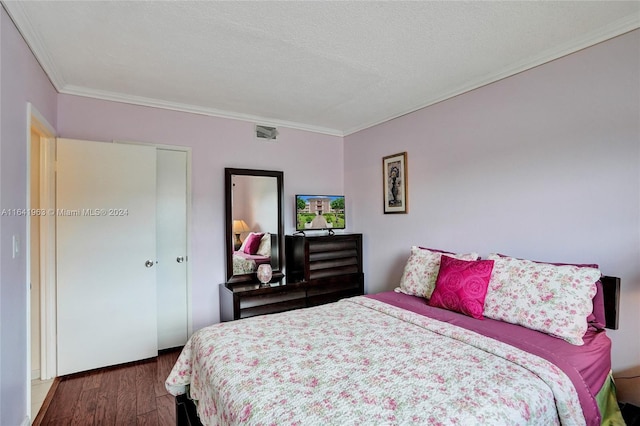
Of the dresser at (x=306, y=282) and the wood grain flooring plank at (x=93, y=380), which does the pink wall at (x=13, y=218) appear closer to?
the wood grain flooring plank at (x=93, y=380)

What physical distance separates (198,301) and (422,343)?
244cm

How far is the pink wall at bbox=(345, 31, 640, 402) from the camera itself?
6.40 feet

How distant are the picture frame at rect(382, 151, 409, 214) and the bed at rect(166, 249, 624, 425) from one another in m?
1.47

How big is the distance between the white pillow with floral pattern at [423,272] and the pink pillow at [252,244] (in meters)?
1.63

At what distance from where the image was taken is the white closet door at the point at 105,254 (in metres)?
2.72

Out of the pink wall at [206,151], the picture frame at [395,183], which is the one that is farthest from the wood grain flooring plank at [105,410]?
the picture frame at [395,183]

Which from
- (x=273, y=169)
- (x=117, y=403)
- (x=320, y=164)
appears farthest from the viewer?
(x=320, y=164)

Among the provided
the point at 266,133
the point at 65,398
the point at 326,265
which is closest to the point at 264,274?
the point at 326,265

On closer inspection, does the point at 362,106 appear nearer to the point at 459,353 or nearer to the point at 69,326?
the point at 459,353

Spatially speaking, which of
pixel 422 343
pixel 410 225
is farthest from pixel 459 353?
pixel 410 225

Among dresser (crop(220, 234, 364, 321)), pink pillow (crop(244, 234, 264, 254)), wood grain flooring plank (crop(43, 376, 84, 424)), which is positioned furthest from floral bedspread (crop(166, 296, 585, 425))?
pink pillow (crop(244, 234, 264, 254))

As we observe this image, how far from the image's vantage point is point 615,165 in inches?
78.2

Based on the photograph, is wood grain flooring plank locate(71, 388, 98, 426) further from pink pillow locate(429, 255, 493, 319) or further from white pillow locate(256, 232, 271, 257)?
pink pillow locate(429, 255, 493, 319)

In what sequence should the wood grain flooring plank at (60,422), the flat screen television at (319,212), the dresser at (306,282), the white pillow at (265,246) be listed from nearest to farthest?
the wood grain flooring plank at (60,422)
the dresser at (306,282)
the white pillow at (265,246)
the flat screen television at (319,212)
